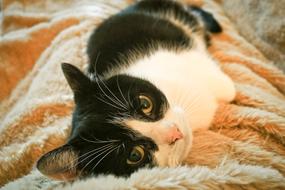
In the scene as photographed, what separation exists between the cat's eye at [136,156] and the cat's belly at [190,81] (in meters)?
0.23

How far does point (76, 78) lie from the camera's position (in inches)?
39.2

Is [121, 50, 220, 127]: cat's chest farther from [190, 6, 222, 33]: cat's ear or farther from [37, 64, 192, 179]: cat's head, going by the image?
[190, 6, 222, 33]: cat's ear

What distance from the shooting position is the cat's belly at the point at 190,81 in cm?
107

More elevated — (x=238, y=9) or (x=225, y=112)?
(x=238, y=9)

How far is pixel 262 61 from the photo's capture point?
4.62ft

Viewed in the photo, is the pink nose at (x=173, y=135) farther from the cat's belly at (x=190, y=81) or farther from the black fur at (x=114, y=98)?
the cat's belly at (x=190, y=81)

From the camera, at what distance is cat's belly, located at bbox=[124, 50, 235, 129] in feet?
3.51

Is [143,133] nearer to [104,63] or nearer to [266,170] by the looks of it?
[266,170]

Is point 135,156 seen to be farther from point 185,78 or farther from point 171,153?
point 185,78

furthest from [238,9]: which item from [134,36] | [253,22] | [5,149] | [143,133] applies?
[5,149]

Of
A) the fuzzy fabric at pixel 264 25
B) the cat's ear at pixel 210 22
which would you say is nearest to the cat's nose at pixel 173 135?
the fuzzy fabric at pixel 264 25

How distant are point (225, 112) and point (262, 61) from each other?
0.44m

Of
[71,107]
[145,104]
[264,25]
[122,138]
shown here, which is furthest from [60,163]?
[264,25]

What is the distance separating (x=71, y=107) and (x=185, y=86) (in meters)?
0.49
